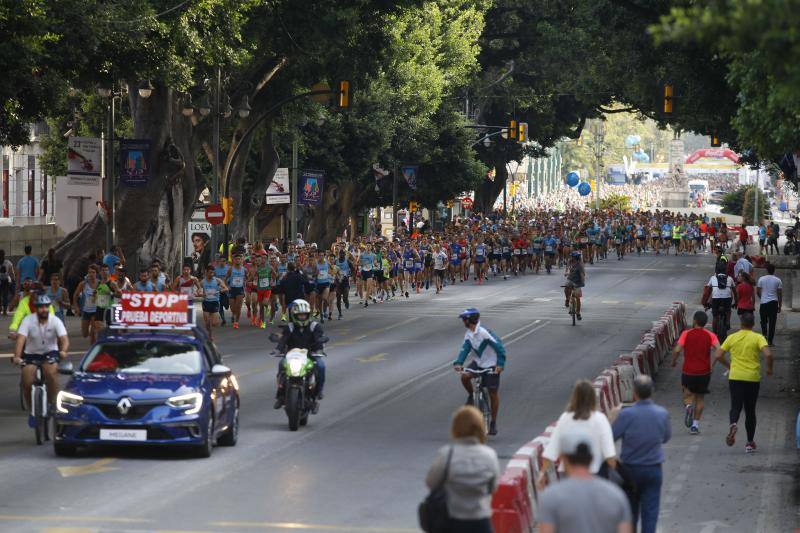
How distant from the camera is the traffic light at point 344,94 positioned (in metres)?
37.8

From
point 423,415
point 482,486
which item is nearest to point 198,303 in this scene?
point 423,415

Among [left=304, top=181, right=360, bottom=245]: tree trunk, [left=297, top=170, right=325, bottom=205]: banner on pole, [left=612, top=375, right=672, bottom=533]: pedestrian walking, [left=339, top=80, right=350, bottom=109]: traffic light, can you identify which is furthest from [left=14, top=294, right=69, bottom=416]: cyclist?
[left=304, top=181, right=360, bottom=245]: tree trunk

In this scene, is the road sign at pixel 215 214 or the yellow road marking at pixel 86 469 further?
the road sign at pixel 215 214

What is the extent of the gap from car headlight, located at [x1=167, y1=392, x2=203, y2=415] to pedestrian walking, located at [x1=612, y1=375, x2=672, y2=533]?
5.78m

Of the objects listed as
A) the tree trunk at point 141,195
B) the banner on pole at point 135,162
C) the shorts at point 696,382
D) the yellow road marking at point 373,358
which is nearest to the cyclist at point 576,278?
the yellow road marking at point 373,358

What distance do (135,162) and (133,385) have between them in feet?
71.5

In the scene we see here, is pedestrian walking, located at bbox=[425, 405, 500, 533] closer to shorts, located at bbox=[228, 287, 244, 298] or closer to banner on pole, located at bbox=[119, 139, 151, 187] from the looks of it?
shorts, located at bbox=[228, 287, 244, 298]

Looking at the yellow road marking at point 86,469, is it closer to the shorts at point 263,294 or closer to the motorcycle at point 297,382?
the motorcycle at point 297,382

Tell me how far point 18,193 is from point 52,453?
4732 centimetres

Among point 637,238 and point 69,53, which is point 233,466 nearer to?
point 69,53

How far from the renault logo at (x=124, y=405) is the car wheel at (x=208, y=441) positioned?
88 cm

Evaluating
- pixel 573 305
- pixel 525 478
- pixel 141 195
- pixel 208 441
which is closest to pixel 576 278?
pixel 573 305

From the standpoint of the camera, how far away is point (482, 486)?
31.3 ft

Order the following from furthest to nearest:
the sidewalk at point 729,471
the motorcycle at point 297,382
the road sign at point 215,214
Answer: the road sign at point 215,214 < the motorcycle at point 297,382 < the sidewalk at point 729,471
